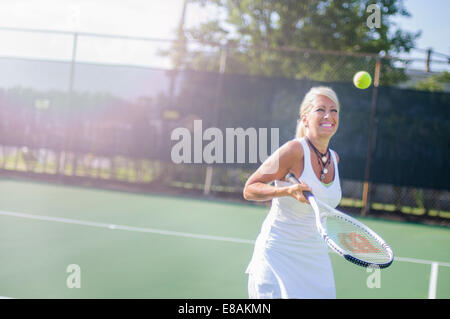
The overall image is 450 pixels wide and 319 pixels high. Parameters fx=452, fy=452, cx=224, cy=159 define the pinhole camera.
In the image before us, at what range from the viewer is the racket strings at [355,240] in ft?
7.89

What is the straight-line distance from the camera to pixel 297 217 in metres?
2.39

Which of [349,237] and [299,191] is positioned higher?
[299,191]

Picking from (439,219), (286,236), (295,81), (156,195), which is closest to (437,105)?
(439,219)

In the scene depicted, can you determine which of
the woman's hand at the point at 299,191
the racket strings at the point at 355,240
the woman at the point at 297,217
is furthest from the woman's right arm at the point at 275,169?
the racket strings at the point at 355,240

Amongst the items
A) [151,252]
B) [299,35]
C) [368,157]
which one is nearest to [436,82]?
[368,157]

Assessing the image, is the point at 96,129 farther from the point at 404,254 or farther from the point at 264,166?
the point at 264,166

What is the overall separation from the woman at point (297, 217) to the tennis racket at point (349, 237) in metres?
0.08

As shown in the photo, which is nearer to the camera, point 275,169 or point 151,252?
point 275,169

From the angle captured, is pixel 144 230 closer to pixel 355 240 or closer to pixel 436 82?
pixel 355 240

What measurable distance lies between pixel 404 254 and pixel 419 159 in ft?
11.8

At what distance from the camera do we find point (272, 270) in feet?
7.44

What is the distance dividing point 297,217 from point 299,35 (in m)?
12.0

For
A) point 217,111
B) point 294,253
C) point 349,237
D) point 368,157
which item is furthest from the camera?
point 217,111

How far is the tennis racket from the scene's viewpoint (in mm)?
2180
